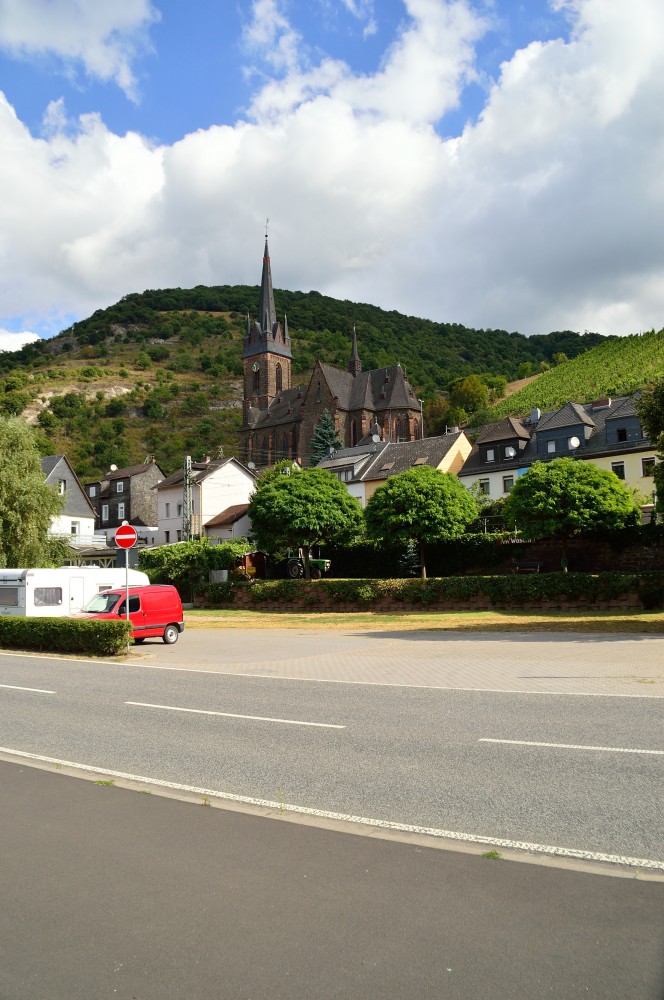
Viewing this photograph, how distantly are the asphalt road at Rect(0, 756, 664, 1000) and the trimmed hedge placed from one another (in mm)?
13953

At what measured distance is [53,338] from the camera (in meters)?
194

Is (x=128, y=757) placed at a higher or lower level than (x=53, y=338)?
lower

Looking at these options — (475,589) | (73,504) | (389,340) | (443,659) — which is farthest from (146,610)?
(389,340)

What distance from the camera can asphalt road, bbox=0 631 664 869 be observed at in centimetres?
606

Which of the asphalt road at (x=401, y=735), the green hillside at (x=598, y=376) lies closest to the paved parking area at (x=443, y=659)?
the asphalt road at (x=401, y=735)

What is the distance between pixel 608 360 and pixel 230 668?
288 feet

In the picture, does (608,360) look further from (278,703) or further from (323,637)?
(278,703)

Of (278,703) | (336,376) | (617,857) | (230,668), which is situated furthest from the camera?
(336,376)

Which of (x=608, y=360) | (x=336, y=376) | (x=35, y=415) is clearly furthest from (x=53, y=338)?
(x=608, y=360)

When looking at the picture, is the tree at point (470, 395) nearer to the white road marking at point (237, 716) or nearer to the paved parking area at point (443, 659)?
the paved parking area at point (443, 659)

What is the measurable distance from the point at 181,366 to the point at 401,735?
178228 millimetres

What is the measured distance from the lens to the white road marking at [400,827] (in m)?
4.97

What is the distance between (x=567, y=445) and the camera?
57594mm

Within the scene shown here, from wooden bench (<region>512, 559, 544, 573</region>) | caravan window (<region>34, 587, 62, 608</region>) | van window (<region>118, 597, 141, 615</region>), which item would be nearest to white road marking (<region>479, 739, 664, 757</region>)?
van window (<region>118, 597, 141, 615</region>)
